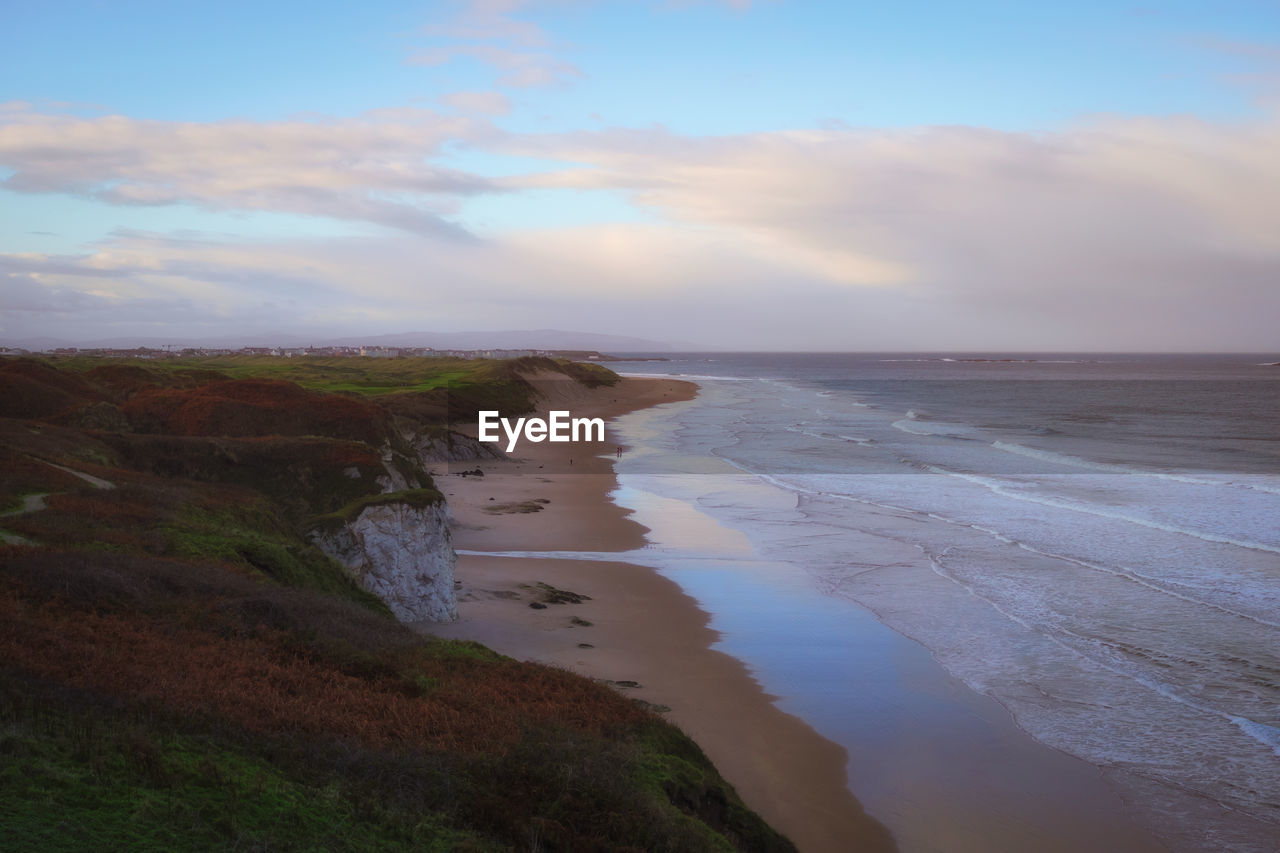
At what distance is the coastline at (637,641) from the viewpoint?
10.7 metres

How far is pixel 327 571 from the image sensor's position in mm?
14938

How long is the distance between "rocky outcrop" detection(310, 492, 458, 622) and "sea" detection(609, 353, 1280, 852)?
5778 mm

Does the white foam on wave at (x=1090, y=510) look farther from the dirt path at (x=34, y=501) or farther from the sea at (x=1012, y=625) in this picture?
the dirt path at (x=34, y=501)

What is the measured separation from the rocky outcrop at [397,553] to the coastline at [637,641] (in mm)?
571

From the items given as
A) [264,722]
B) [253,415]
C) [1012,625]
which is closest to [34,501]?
[264,722]

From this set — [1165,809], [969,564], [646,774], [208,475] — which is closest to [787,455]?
[969,564]

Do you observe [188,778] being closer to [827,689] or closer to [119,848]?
[119,848]

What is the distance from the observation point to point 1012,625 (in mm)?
17406

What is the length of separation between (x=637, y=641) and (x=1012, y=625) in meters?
7.70

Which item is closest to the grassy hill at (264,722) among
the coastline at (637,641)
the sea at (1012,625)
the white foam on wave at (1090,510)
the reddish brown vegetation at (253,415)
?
the coastline at (637,641)

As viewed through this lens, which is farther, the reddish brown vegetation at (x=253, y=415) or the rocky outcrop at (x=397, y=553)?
the reddish brown vegetation at (x=253, y=415)

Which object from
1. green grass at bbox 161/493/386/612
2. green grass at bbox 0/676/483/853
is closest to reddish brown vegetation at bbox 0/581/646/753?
green grass at bbox 0/676/483/853

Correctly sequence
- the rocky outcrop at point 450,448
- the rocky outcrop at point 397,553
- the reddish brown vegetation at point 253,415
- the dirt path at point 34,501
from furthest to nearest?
the rocky outcrop at point 450,448 → the reddish brown vegetation at point 253,415 → the rocky outcrop at point 397,553 → the dirt path at point 34,501

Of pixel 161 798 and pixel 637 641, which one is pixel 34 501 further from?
pixel 637 641
